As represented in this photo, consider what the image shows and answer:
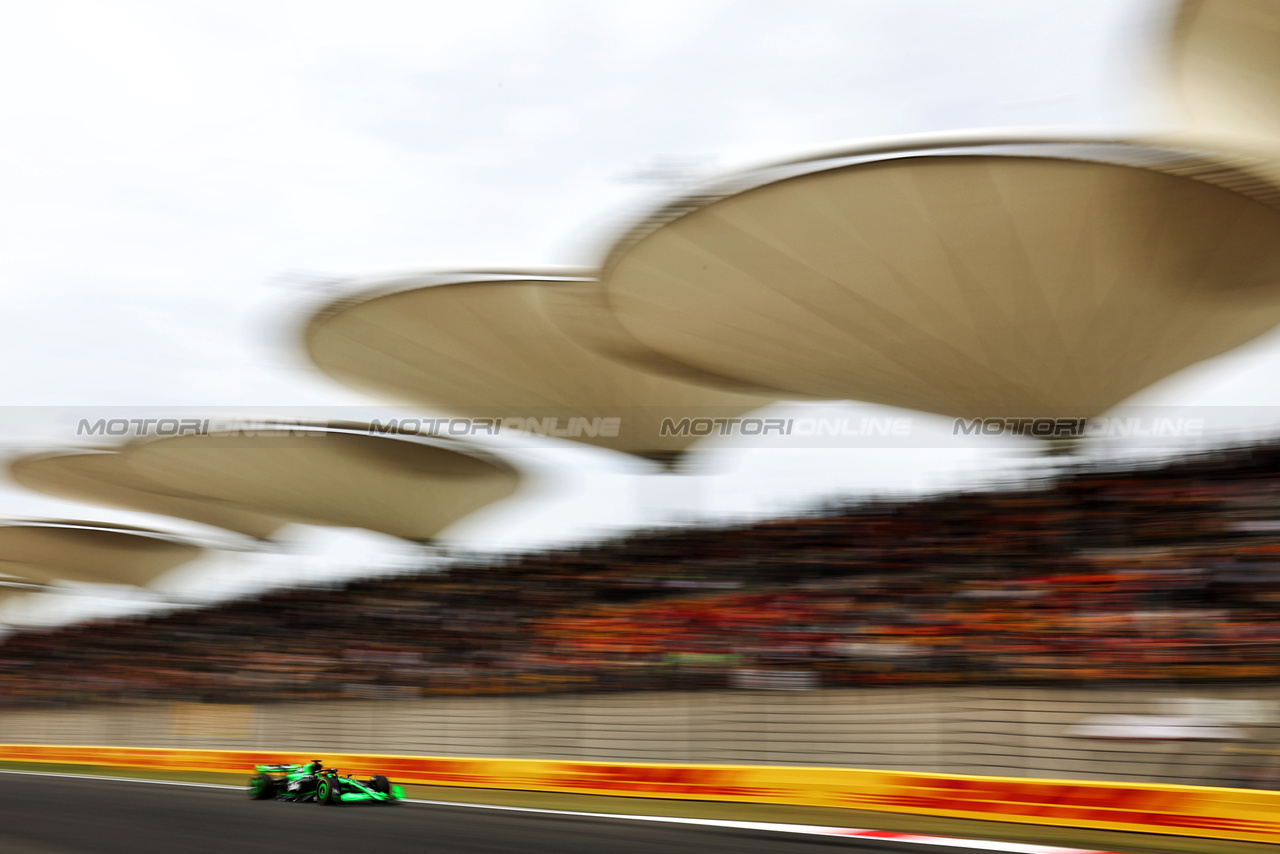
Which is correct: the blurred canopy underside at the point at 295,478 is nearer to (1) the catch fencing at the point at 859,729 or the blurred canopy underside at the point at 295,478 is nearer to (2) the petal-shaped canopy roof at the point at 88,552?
(2) the petal-shaped canopy roof at the point at 88,552

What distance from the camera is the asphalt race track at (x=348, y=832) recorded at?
21.9ft

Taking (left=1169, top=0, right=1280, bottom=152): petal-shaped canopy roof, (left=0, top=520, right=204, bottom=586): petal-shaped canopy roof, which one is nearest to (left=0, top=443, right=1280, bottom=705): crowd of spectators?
(left=1169, top=0, right=1280, bottom=152): petal-shaped canopy roof

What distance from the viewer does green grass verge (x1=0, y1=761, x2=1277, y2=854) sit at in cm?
715

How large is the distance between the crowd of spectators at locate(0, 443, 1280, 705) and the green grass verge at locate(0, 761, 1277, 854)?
1.56m

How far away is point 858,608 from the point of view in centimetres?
1238

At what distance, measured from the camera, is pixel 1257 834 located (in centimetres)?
723

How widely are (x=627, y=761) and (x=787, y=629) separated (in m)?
2.20

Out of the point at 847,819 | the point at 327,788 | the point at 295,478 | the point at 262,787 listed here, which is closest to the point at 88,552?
the point at 295,478

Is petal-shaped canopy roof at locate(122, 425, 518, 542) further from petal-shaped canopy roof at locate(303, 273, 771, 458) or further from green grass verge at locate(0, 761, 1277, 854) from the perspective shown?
green grass verge at locate(0, 761, 1277, 854)

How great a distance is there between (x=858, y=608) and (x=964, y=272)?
12.5 feet

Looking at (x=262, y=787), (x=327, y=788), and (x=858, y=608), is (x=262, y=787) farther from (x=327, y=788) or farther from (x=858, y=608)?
(x=858, y=608)

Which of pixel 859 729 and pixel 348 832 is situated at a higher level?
pixel 859 729

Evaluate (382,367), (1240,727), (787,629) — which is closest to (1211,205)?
(1240,727)

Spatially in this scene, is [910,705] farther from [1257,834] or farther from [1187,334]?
[1187,334]
